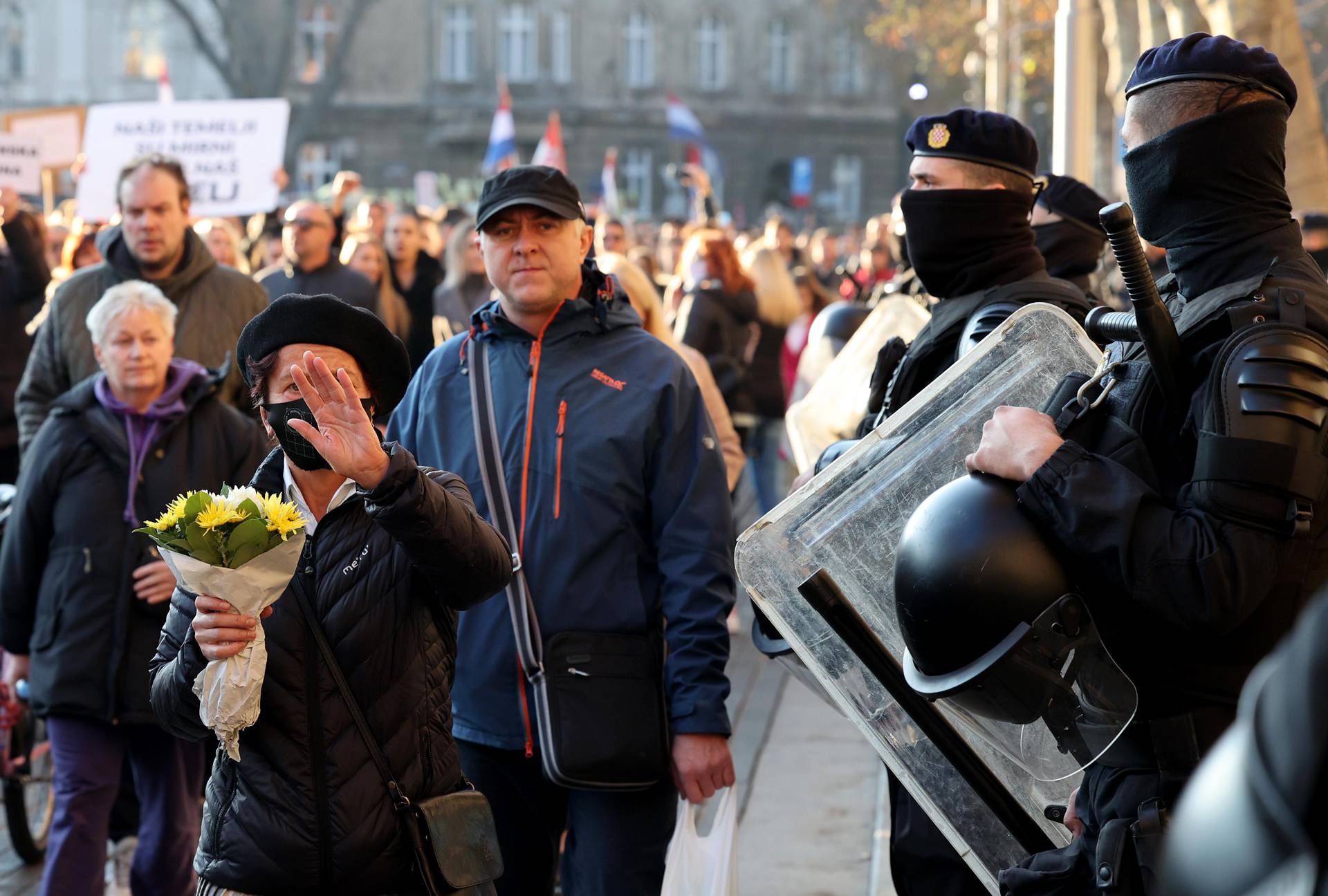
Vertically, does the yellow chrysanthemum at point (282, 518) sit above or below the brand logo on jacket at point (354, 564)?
above

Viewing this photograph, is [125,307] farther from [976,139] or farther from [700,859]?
[976,139]

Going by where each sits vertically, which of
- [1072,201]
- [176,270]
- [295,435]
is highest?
[1072,201]

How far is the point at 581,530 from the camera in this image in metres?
3.87

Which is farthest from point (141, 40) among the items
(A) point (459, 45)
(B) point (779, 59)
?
(B) point (779, 59)

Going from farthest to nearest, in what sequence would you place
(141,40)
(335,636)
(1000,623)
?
(141,40) < (335,636) < (1000,623)

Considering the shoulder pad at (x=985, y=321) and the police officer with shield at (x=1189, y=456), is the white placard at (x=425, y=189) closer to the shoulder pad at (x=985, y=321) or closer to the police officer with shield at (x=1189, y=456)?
the shoulder pad at (x=985, y=321)

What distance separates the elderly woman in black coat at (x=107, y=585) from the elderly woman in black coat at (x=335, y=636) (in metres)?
1.66

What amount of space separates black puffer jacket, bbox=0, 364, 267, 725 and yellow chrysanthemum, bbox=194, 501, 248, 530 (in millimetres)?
2052

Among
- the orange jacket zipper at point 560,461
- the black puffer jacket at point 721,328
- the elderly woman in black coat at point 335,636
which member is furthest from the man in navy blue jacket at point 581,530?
the black puffer jacket at point 721,328

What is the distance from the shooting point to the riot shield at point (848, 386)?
5258 mm

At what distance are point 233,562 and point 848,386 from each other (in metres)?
2.77

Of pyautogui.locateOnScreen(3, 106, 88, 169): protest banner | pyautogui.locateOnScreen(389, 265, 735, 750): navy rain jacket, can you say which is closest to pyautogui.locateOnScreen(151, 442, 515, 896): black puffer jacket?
pyautogui.locateOnScreen(389, 265, 735, 750): navy rain jacket

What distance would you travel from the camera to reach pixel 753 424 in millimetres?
11047

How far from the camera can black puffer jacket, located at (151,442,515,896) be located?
A: 306 centimetres
